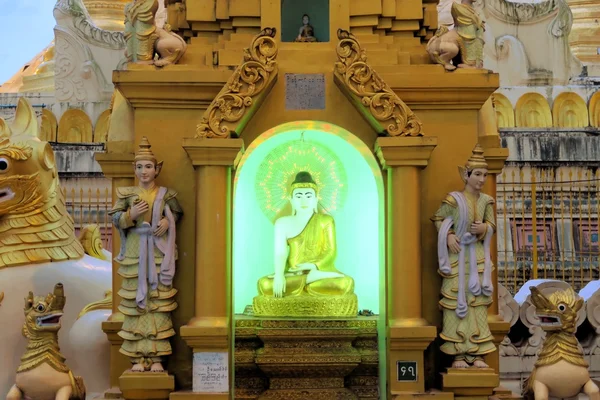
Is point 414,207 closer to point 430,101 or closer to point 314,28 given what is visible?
point 430,101

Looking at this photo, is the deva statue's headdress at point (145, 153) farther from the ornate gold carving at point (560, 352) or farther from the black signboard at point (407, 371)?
the ornate gold carving at point (560, 352)

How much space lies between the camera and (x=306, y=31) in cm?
1098

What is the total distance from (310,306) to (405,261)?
62.5 inches

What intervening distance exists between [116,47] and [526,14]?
29.2ft

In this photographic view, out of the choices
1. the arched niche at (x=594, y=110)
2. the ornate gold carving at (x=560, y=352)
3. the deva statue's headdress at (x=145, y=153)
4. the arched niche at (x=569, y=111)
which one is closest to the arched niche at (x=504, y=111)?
the arched niche at (x=569, y=111)

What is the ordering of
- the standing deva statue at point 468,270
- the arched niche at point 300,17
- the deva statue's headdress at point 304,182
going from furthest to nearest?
the deva statue's headdress at point 304,182 → the arched niche at point 300,17 → the standing deva statue at point 468,270

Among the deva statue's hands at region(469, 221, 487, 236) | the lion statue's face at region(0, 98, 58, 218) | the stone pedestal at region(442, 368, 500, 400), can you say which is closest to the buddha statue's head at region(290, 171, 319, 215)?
the deva statue's hands at region(469, 221, 487, 236)

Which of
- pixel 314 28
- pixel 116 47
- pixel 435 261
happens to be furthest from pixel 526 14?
pixel 435 261

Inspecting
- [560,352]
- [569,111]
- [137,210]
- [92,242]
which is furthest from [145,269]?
[569,111]

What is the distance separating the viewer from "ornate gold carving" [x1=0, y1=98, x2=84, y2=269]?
10945mm

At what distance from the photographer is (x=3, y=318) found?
10.6 meters

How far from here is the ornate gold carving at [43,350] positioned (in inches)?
365

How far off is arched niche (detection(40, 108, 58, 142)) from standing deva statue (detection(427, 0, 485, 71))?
1172cm

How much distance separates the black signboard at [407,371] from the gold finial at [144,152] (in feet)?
9.35
